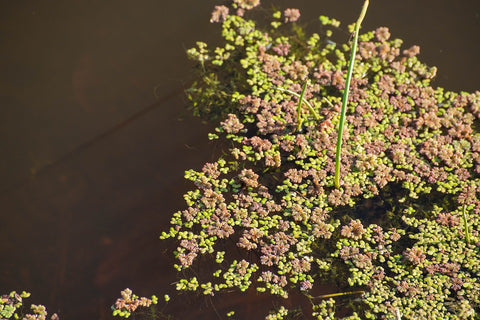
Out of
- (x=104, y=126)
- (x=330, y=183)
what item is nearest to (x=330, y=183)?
(x=330, y=183)

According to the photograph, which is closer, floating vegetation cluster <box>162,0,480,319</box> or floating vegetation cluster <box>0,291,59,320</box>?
floating vegetation cluster <box>0,291,59,320</box>

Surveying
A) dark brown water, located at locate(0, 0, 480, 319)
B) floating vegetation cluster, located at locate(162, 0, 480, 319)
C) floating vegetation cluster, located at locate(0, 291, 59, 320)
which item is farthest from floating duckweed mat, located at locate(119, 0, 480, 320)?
floating vegetation cluster, located at locate(0, 291, 59, 320)

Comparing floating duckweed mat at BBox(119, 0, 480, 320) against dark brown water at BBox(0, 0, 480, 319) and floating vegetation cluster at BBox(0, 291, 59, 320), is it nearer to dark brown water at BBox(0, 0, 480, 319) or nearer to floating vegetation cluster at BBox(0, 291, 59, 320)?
dark brown water at BBox(0, 0, 480, 319)

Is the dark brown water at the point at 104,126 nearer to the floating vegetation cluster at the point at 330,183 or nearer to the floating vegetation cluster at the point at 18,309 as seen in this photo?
the floating vegetation cluster at the point at 18,309

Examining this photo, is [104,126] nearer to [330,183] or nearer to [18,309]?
[18,309]

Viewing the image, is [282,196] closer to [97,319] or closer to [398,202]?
[398,202]

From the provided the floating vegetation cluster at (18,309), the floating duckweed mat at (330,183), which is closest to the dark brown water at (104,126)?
the floating vegetation cluster at (18,309)
